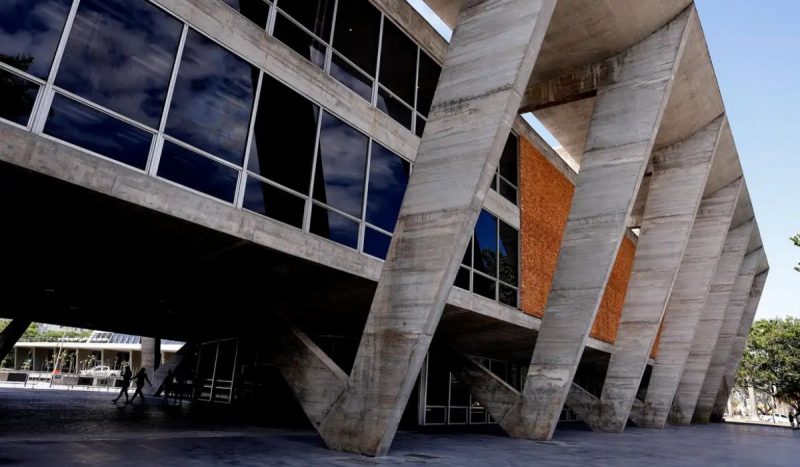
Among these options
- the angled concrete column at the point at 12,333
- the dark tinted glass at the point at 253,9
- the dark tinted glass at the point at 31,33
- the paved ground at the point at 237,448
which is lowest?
the paved ground at the point at 237,448

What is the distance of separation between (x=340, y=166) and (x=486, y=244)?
22.6 feet

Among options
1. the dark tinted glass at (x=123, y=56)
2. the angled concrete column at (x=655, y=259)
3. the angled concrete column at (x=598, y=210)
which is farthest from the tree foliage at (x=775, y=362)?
the dark tinted glass at (x=123, y=56)

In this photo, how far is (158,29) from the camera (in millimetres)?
7977

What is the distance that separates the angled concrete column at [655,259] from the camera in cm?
1903

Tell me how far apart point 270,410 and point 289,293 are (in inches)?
400

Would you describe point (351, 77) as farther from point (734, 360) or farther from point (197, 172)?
point (734, 360)

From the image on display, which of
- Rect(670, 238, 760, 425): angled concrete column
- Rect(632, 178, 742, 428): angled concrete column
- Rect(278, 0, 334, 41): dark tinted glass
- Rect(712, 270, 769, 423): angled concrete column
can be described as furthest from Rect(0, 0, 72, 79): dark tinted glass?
Rect(712, 270, 769, 423): angled concrete column

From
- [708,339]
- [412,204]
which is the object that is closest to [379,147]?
[412,204]

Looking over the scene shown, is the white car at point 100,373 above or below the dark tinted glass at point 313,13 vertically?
below

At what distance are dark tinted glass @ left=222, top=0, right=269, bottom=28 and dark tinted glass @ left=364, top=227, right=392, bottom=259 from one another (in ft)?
15.8

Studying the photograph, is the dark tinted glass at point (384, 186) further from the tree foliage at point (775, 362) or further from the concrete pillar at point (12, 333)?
the tree foliage at point (775, 362)

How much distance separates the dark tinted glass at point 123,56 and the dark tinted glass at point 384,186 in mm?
5025

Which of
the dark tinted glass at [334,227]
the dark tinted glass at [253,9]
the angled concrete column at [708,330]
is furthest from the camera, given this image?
the angled concrete column at [708,330]

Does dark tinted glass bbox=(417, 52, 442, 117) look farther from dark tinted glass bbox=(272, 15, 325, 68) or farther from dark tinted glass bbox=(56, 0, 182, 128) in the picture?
dark tinted glass bbox=(56, 0, 182, 128)
